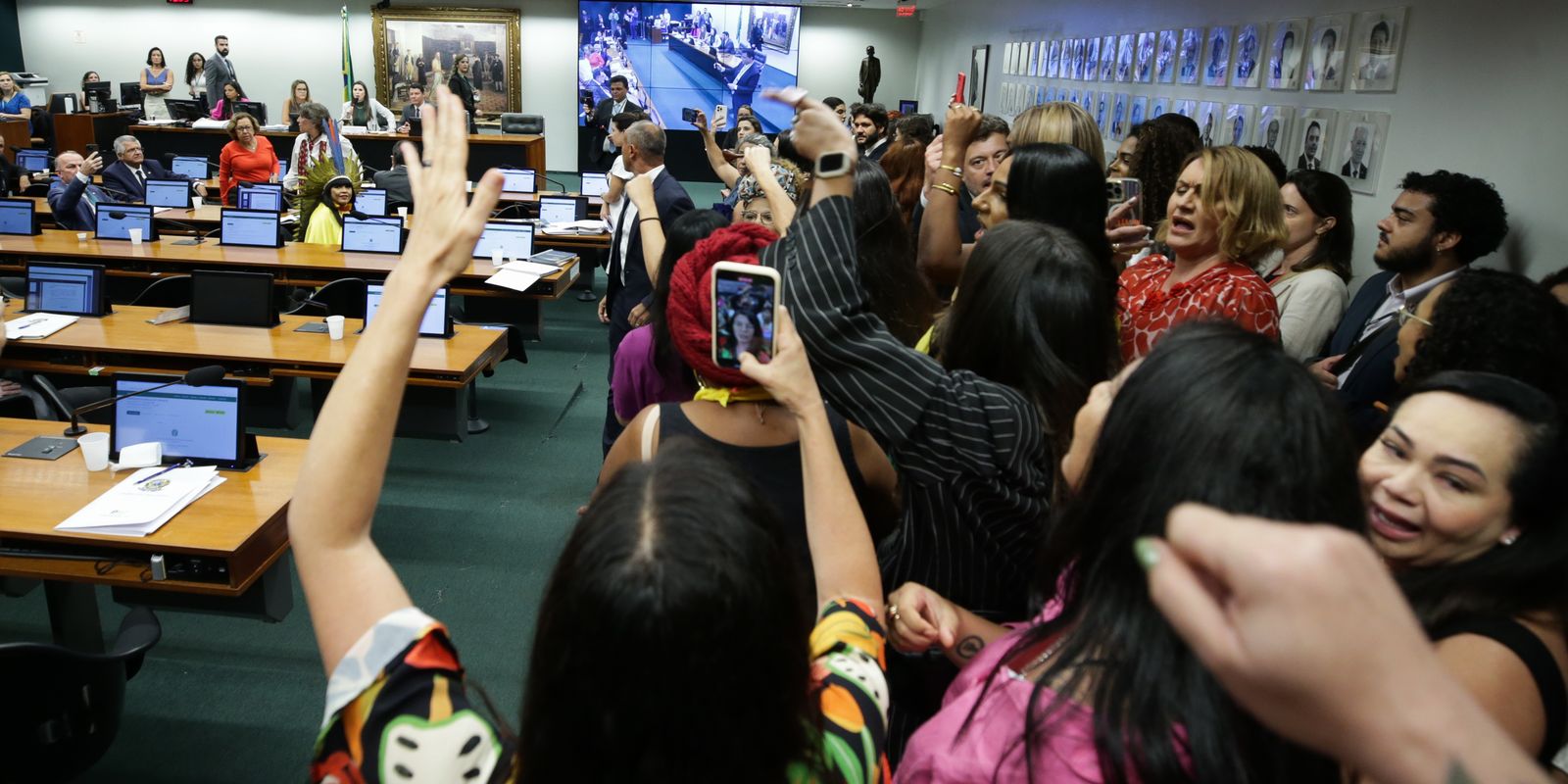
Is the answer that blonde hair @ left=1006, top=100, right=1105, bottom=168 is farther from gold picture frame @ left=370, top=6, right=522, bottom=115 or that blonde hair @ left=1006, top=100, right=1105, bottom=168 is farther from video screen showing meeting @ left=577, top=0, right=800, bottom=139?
gold picture frame @ left=370, top=6, right=522, bottom=115

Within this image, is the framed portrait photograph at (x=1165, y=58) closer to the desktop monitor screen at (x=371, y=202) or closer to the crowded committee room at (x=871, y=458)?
the crowded committee room at (x=871, y=458)

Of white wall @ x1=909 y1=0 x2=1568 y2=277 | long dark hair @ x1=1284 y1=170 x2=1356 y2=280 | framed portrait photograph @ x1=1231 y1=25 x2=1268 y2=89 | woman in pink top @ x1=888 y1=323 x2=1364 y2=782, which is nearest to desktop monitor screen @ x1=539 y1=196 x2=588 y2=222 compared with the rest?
framed portrait photograph @ x1=1231 y1=25 x2=1268 y2=89

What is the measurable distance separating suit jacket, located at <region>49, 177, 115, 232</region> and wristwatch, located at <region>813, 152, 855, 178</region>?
23.9 feet

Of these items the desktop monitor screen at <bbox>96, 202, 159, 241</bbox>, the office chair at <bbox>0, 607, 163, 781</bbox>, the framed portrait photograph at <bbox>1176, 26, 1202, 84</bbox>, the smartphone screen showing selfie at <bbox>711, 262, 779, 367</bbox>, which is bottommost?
the office chair at <bbox>0, 607, 163, 781</bbox>

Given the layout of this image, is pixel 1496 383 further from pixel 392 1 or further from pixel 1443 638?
pixel 392 1

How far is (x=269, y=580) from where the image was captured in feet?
9.17

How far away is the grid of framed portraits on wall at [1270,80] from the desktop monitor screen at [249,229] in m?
6.13

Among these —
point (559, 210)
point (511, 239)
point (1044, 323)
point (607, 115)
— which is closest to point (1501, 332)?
point (1044, 323)

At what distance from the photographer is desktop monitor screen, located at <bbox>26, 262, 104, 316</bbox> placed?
462cm

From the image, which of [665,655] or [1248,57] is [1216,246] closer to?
[665,655]

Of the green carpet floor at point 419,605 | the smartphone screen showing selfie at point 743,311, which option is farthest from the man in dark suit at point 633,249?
the smartphone screen showing selfie at point 743,311

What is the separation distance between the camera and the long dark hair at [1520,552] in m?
1.19

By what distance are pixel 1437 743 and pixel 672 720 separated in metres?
0.48

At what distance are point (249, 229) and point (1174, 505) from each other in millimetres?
6698
